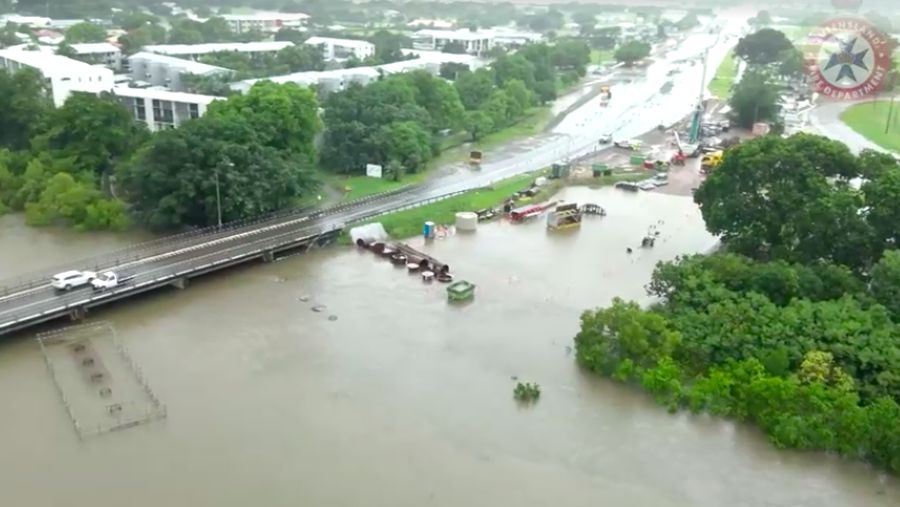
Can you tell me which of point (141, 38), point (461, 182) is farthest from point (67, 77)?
point (141, 38)

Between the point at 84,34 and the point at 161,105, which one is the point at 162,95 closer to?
the point at 161,105

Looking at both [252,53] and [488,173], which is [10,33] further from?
[488,173]

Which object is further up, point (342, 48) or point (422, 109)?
point (422, 109)

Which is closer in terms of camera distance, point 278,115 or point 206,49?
point 278,115

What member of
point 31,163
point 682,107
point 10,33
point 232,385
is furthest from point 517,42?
point 232,385

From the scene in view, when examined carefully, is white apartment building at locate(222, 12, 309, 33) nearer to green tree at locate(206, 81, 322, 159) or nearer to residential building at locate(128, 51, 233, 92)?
residential building at locate(128, 51, 233, 92)
